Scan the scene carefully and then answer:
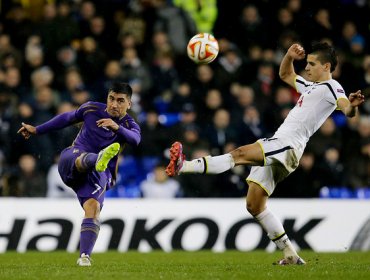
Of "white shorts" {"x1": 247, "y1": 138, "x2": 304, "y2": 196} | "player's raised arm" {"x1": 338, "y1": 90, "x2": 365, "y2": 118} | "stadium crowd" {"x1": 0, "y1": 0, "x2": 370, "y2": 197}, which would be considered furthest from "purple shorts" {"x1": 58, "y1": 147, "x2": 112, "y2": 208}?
"stadium crowd" {"x1": 0, "y1": 0, "x2": 370, "y2": 197}

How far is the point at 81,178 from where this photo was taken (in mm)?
10219

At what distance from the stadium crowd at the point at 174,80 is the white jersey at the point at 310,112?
5526 millimetres

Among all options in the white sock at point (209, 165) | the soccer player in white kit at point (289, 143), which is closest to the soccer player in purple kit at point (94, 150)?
the white sock at point (209, 165)

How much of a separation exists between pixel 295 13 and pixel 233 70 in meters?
2.46

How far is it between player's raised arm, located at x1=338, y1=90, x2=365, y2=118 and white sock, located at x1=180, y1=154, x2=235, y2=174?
1.27 metres

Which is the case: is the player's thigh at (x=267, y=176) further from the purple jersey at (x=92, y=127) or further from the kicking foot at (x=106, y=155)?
the kicking foot at (x=106, y=155)

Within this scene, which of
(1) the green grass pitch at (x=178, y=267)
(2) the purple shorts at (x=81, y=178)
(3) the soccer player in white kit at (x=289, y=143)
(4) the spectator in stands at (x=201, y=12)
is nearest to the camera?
(1) the green grass pitch at (x=178, y=267)

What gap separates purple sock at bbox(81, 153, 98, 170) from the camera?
982 cm

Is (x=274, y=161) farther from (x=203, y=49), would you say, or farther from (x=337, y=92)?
(x=203, y=49)

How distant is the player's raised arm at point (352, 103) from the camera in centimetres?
941

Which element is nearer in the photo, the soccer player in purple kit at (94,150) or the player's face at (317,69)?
the soccer player in purple kit at (94,150)

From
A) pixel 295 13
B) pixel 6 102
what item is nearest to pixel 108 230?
pixel 6 102

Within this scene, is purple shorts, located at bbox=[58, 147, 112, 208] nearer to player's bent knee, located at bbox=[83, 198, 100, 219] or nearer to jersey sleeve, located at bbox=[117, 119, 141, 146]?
player's bent knee, located at bbox=[83, 198, 100, 219]

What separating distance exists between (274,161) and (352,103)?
1103 mm
